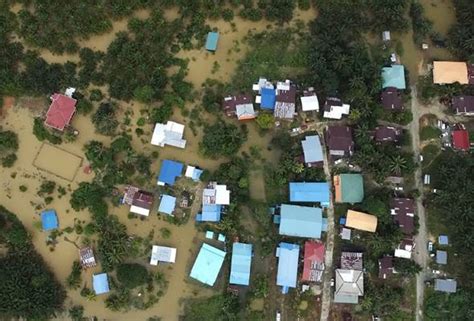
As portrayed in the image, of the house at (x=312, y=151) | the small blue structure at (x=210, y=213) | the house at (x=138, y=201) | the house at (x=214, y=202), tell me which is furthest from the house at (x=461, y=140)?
the house at (x=138, y=201)

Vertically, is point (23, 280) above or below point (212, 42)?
below

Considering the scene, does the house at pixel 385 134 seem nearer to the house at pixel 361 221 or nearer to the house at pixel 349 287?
the house at pixel 361 221

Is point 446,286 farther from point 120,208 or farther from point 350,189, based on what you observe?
point 120,208

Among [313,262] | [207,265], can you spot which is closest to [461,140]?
[313,262]

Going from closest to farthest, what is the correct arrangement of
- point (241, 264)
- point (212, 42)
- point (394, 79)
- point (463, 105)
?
point (241, 264) < point (463, 105) < point (394, 79) < point (212, 42)

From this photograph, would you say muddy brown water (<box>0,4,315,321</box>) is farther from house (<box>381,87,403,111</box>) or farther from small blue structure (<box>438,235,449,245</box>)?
small blue structure (<box>438,235,449,245</box>)

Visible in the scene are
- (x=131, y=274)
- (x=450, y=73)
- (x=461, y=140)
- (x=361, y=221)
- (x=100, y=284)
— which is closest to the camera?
(x=131, y=274)
